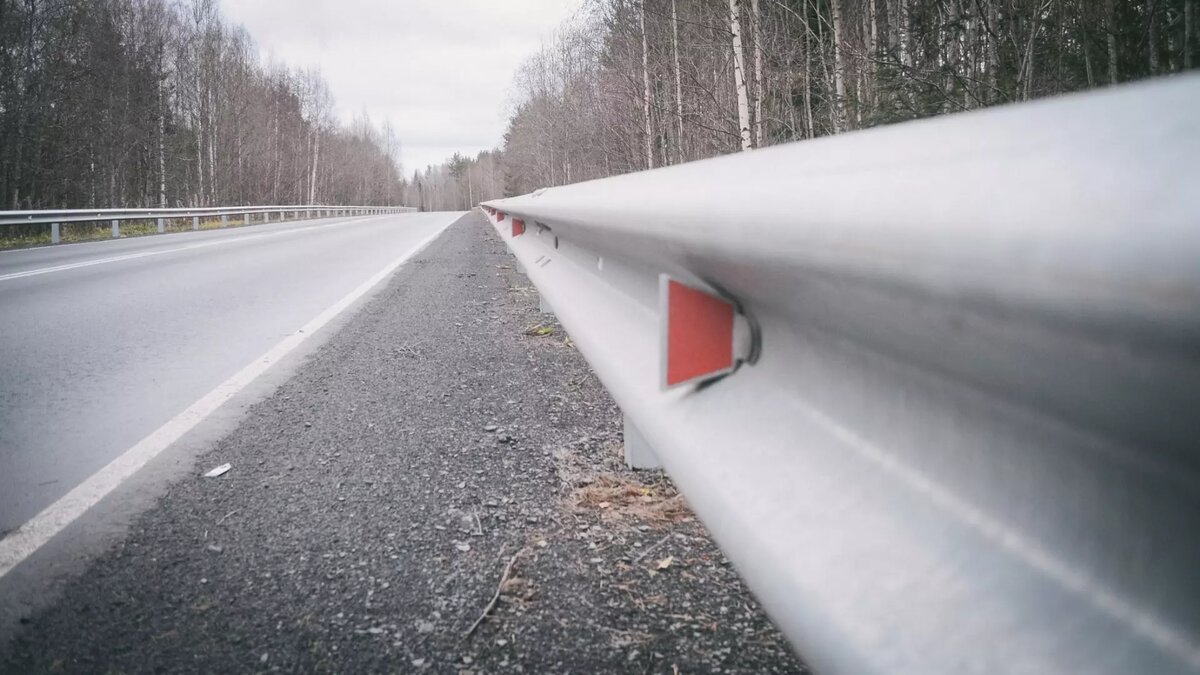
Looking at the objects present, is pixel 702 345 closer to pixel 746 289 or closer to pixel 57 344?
pixel 746 289

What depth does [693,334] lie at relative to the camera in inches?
47.9

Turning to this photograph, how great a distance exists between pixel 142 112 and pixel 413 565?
41.1 m

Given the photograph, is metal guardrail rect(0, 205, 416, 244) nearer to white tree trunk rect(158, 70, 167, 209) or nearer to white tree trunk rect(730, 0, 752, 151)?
white tree trunk rect(158, 70, 167, 209)

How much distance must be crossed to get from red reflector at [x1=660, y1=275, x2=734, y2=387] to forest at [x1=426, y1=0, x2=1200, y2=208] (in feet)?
18.5

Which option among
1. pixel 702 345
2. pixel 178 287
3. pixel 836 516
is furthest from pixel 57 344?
pixel 836 516

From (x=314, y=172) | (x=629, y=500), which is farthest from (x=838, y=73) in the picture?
(x=314, y=172)

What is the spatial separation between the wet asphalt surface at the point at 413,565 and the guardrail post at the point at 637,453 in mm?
60

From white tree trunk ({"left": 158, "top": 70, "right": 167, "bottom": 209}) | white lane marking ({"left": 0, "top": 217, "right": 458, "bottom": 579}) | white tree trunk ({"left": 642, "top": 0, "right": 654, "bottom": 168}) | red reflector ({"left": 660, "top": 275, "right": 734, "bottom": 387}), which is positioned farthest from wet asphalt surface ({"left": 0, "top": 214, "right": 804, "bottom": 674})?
white tree trunk ({"left": 158, "top": 70, "right": 167, "bottom": 209})

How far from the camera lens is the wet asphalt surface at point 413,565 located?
1.60 meters

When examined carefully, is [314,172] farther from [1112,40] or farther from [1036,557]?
[1036,557]

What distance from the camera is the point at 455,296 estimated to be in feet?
23.4

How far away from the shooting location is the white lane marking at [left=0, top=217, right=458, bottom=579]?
212 cm

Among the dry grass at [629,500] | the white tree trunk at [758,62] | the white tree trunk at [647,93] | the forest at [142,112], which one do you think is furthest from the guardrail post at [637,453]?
the forest at [142,112]

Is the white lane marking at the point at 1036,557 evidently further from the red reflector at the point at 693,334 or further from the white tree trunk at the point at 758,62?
the white tree trunk at the point at 758,62
